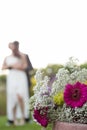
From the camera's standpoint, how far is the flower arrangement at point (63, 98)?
8.82 ft

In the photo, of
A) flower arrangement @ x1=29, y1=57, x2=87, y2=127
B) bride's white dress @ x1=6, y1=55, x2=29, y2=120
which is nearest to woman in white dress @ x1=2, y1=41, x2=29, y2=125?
bride's white dress @ x1=6, y1=55, x2=29, y2=120

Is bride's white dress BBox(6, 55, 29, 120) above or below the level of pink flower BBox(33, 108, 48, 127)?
above

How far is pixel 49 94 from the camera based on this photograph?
2.89 meters

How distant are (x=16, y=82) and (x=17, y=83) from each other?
0.06 meters

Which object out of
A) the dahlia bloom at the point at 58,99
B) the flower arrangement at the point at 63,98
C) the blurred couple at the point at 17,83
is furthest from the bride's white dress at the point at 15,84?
the dahlia bloom at the point at 58,99

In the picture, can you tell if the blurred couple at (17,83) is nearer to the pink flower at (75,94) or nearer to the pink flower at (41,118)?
the pink flower at (41,118)

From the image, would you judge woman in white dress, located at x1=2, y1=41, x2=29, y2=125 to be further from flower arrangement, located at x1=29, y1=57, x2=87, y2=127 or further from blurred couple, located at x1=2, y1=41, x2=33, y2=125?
flower arrangement, located at x1=29, y1=57, x2=87, y2=127

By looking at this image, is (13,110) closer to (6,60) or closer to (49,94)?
(6,60)

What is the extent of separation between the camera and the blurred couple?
10367 mm

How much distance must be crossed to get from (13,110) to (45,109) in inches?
333

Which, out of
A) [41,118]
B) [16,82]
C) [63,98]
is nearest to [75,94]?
[63,98]

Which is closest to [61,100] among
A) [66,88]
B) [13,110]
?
[66,88]

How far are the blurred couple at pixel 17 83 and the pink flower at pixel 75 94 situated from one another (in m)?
7.35

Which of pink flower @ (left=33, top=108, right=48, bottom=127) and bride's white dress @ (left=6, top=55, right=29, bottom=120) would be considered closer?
pink flower @ (left=33, top=108, right=48, bottom=127)
